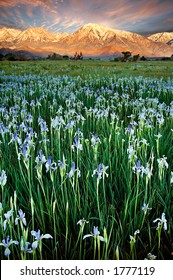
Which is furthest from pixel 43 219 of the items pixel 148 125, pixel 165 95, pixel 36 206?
pixel 165 95

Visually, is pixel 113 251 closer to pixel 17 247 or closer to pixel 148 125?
pixel 17 247

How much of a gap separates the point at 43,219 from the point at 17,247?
0.23 metres

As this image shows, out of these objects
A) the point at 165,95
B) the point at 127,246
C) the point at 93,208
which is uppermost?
the point at 165,95

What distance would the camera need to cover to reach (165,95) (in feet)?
22.6
